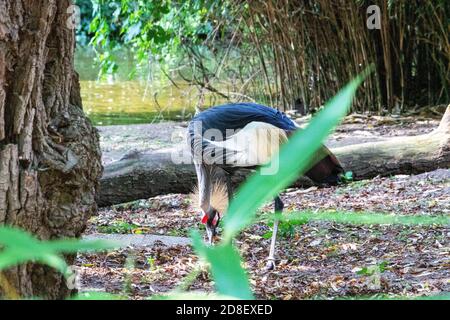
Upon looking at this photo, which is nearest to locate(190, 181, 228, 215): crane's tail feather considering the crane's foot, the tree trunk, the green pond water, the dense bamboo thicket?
the crane's foot

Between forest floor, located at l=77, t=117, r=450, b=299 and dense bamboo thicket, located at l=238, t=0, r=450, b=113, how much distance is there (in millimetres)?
3128

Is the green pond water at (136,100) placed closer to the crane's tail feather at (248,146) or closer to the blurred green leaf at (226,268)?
the crane's tail feather at (248,146)

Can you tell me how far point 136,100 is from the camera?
13.3 meters

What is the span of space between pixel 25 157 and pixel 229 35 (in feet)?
27.4

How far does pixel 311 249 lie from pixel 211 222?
0.71 metres

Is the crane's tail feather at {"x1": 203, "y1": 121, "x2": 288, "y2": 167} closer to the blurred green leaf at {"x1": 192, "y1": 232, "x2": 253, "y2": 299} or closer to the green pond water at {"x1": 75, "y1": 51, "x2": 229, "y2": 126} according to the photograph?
the blurred green leaf at {"x1": 192, "y1": 232, "x2": 253, "y2": 299}

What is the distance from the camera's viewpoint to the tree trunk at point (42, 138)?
8.82 ft

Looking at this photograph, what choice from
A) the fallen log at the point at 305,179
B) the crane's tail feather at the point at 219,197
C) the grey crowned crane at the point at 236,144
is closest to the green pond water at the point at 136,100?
the fallen log at the point at 305,179

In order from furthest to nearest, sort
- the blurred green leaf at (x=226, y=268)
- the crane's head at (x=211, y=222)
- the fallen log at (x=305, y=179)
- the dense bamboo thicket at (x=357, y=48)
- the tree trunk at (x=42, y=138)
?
the dense bamboo thicket at (x=357, y=48) → the fallen log at (x=305, y=179) → the crane's head at (x=211, y=222) → the tree trunk at (x=42, y=138) → the blurred green leaf at (x=226, y=268)

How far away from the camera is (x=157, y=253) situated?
14.8 ft

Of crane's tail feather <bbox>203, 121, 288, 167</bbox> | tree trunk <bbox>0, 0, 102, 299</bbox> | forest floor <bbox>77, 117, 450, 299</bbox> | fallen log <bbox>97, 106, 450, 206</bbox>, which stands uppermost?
tree trunk <bbox>0, 0, 102, 299</bbox>

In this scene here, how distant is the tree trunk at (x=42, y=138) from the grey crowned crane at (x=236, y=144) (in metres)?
1.72

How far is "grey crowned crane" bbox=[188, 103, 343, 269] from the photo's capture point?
16.1 ft
